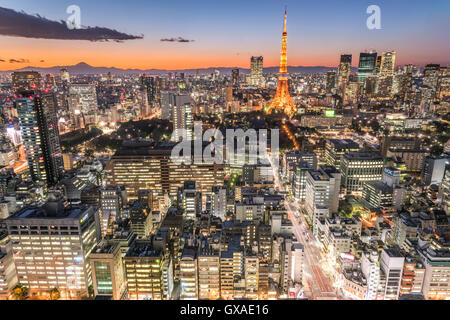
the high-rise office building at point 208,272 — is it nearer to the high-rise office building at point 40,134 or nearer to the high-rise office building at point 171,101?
the high-rise office building at point 40,134

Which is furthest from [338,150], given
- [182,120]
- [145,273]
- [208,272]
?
[145,273]

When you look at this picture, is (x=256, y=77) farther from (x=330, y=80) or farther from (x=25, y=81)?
(x=25, y=81)

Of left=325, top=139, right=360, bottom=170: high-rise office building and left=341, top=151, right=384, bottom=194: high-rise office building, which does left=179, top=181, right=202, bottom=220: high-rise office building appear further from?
left=325, top=139, right=360, bottom=170: high-rise office building

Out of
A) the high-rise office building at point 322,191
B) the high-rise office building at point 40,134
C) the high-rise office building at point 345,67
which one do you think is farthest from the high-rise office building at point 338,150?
the high-rise office building at point 345,67

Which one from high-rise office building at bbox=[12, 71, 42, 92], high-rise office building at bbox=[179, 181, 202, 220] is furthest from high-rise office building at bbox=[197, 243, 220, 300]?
high-rise office building at bbox=[12, 71, 42, 92]

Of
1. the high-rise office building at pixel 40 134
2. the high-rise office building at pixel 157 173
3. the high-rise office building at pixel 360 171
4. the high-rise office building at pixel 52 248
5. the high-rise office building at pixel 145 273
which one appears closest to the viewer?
the high-rise office building at pixel 145 273

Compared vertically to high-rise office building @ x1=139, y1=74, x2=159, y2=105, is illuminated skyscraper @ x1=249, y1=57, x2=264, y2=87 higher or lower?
higher

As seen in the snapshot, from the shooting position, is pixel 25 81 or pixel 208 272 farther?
pixel 25 81

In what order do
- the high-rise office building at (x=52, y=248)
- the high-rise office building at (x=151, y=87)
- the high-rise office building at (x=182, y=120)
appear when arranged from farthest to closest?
the high-rise office building at (x=151, y=87) < the high-rise office building at (x=182, y=120) < the high-rise office building at (x=52, y=248)
